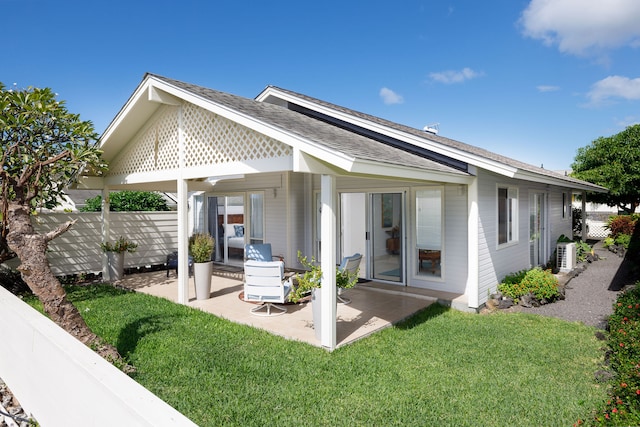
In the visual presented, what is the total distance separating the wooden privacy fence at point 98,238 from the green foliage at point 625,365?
1175 cm

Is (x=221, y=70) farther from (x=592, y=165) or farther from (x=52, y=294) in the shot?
(x=592, y=165)

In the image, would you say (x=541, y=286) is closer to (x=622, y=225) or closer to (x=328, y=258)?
(x=328, y=258)

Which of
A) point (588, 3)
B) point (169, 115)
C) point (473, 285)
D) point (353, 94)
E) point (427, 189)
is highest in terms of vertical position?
point (353, 94)

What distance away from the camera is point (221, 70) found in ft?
62.5

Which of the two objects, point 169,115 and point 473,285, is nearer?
point 473,285

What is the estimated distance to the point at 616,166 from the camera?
70.0 ft

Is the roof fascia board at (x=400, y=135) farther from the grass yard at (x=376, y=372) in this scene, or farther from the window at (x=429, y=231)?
the grass yard at (x=376, y=372)

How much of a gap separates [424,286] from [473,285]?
58.2 inches

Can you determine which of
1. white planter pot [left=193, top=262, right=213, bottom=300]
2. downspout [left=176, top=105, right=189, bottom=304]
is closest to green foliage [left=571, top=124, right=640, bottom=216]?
white planter pot [left=193, top=262, right=213, bottom=300]

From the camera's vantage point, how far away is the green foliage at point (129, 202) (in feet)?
62.8

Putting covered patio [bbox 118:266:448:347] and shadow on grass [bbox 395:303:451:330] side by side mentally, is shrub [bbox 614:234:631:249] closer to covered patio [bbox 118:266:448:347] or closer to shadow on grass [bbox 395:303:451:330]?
covered patio [bbox 118:266:448:347]

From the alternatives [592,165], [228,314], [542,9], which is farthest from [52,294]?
[592,165]

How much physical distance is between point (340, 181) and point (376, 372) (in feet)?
19.9

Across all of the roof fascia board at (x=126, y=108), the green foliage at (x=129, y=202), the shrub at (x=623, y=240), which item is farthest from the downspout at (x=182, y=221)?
the shrub at (x=623, y=240)
